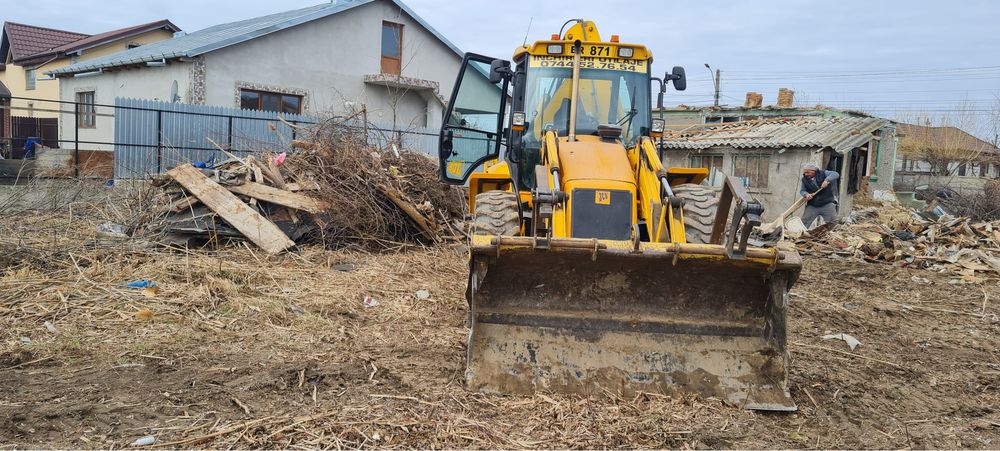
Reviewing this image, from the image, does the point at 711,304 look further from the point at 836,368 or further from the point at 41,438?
the point at 41,438

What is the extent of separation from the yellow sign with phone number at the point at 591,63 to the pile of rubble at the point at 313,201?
3.94 meters

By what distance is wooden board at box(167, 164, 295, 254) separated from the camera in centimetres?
912

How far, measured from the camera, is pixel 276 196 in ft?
31.4

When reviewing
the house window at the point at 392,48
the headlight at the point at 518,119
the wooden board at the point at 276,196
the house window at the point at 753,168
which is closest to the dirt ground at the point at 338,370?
the wooden board at the point at 276,196

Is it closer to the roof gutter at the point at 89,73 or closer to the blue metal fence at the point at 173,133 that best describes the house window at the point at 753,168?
the blue metal fence at the point at 173,133

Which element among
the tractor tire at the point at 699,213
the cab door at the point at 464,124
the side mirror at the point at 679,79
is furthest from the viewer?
the cab door at the point at 464,124

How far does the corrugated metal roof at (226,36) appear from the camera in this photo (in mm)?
19047

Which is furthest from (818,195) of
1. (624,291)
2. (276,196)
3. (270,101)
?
(270,101)

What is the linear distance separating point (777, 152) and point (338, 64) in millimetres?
12551

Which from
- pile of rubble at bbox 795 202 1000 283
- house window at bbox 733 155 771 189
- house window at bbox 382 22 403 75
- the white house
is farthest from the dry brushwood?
house window at bbox 382 22 403 75

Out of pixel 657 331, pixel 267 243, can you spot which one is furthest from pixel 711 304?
pixel 267 243

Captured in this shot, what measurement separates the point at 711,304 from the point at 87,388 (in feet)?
13.3

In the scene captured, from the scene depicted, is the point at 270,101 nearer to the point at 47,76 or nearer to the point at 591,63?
the point at 591,63

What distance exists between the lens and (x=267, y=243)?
909 centimetres
